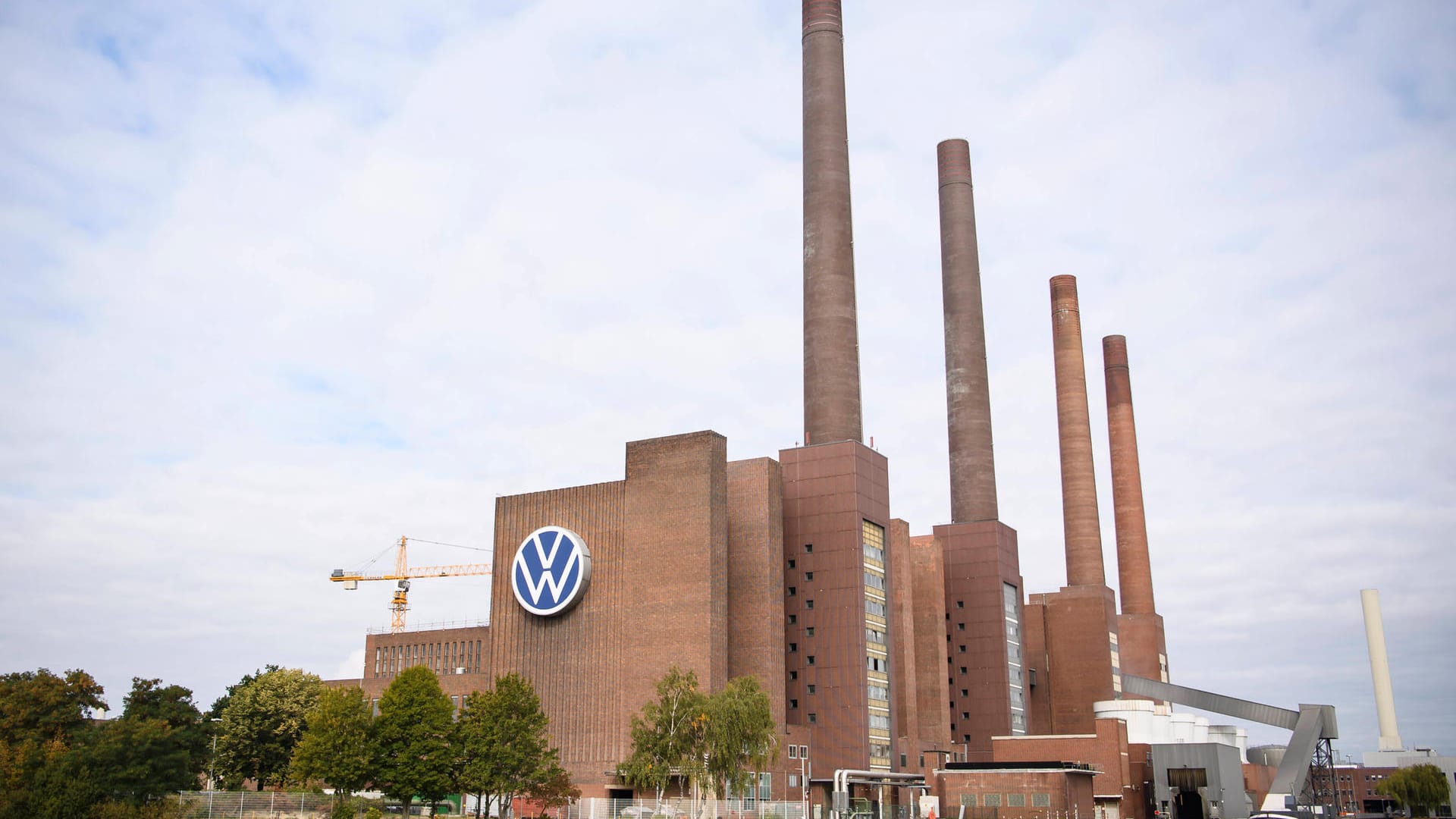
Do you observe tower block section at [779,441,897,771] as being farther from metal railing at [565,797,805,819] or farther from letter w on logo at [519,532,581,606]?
letter w on logo at [519,532,581,606]

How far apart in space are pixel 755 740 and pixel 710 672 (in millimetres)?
11397

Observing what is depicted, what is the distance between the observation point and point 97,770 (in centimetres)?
6294

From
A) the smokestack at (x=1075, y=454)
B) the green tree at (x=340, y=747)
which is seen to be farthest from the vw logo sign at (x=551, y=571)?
the smokestack at (x=1075, y=454)

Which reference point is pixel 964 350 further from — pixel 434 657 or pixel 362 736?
pixel 362 736

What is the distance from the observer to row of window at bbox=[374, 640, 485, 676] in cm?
12125


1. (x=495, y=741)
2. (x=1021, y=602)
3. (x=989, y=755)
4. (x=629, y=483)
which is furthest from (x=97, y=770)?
(x=1021, y=602)

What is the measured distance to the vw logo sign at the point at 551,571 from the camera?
314ft

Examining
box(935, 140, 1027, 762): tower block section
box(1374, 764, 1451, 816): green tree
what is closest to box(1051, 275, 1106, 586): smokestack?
box(935, 140, 1027, 762): tower block section

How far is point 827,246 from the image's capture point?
10775 cm

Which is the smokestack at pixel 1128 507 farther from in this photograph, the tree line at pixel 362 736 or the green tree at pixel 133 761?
the green tree at pixel 133 761

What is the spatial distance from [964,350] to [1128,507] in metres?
36.3

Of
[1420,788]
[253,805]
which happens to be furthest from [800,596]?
[1420,788]

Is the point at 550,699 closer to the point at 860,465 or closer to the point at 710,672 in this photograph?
the point at 710,672

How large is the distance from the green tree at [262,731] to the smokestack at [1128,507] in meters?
102
